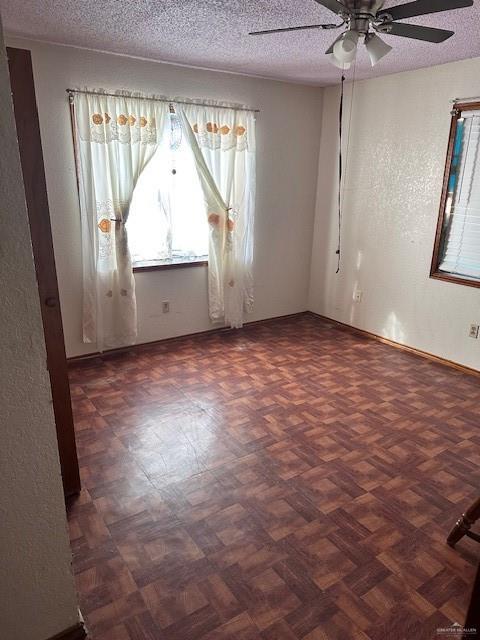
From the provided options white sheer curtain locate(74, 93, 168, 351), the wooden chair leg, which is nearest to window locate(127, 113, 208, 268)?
white sheer curtain locate(74, 93, 168, 351)

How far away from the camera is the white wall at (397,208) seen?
11.3ft

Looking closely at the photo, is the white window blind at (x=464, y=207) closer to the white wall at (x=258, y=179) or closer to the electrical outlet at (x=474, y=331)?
the electrical outlet at (x=474, y=331)

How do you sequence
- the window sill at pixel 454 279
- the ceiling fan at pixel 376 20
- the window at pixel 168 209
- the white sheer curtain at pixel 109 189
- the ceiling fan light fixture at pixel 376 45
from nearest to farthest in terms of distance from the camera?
1. the ceiling fan at pixel 376 20
2. the ceiling fan light fixture at pixel 376 45
3. the white sheer curtain at pixel 109 189
4. the window sill at pixel 454 279
5. the window at pixel 168 209

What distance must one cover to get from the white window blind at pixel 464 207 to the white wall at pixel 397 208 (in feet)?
0.36

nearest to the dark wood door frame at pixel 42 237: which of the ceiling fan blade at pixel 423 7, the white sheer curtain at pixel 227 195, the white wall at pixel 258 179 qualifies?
the ceiling fan blade at pixel 423 7

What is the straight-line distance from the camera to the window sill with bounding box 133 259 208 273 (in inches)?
145

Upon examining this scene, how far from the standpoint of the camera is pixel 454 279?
11.4ft

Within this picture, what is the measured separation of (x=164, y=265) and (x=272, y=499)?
7.55 ft

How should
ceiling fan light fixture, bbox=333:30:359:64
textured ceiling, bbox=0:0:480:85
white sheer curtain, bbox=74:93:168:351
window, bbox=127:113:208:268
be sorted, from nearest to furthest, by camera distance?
ceiling fan light fixture, bbox=333:30:359:64 < textured ceiling, bbox=0:0:480:85 < white sheer curtain, bbox=74:93:168:351 < window, bbox=127:113:208:268

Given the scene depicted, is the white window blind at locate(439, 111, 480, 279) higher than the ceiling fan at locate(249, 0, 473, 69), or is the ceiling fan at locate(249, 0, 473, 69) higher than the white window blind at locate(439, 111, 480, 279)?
the ceiling fan at locate(249, 0, 473, 69)

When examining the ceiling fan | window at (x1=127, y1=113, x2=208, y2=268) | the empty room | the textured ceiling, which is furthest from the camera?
window at (x1=127, y1=113, x2=208, y2=268)

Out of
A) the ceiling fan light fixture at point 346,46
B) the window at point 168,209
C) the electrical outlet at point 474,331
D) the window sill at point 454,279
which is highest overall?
the ceiling fan light fixture at point 346,46

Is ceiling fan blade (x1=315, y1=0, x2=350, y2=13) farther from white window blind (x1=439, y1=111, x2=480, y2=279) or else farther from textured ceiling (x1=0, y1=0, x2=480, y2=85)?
white window blind (x1=439, y1=111, x2=480, y2=279)

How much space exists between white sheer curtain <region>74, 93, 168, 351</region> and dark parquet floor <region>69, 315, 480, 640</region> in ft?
1.50
